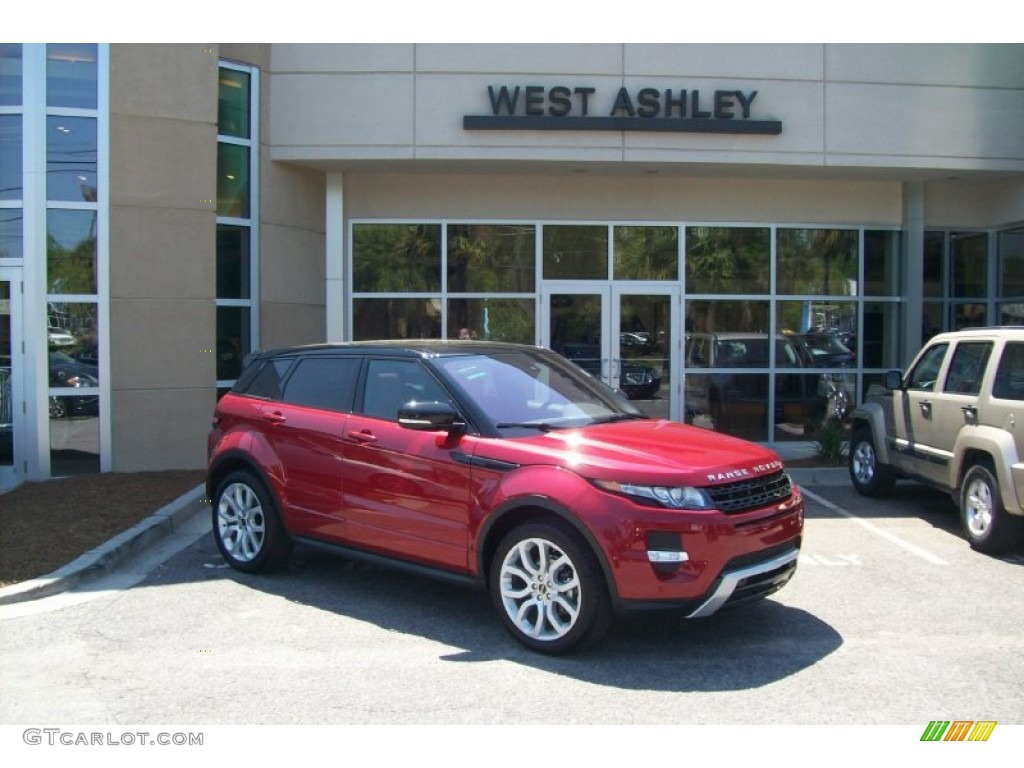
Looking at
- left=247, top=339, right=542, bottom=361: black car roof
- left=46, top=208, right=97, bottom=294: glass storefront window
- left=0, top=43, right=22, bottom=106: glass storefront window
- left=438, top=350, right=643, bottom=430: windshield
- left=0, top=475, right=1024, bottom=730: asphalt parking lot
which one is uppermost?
left=0, top=43, right=22, bottom=106: glass storefront window

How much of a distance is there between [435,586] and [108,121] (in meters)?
7.11

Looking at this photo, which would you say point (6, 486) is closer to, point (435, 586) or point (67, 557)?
point (67, 557)

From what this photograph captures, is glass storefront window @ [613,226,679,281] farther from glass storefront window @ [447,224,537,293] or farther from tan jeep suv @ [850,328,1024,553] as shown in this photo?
tan jeep suv @ [850,328,1024,553]

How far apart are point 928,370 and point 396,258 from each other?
7.21 m

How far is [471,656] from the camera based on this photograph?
5.28 metres

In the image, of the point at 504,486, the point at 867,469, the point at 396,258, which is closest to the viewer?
the point at 504,486

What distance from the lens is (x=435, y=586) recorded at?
22.0 feet

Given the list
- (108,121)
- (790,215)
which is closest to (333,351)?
(108,121)

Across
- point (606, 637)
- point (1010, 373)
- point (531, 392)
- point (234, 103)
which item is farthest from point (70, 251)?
point (1010, 373)

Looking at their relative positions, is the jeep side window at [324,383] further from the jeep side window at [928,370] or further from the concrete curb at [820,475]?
the concrete curb at [820,475]

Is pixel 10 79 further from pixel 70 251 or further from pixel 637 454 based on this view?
pixel 637 454

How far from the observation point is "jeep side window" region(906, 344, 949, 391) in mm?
8883

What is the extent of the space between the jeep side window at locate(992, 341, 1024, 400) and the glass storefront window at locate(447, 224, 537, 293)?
22.3 ft
